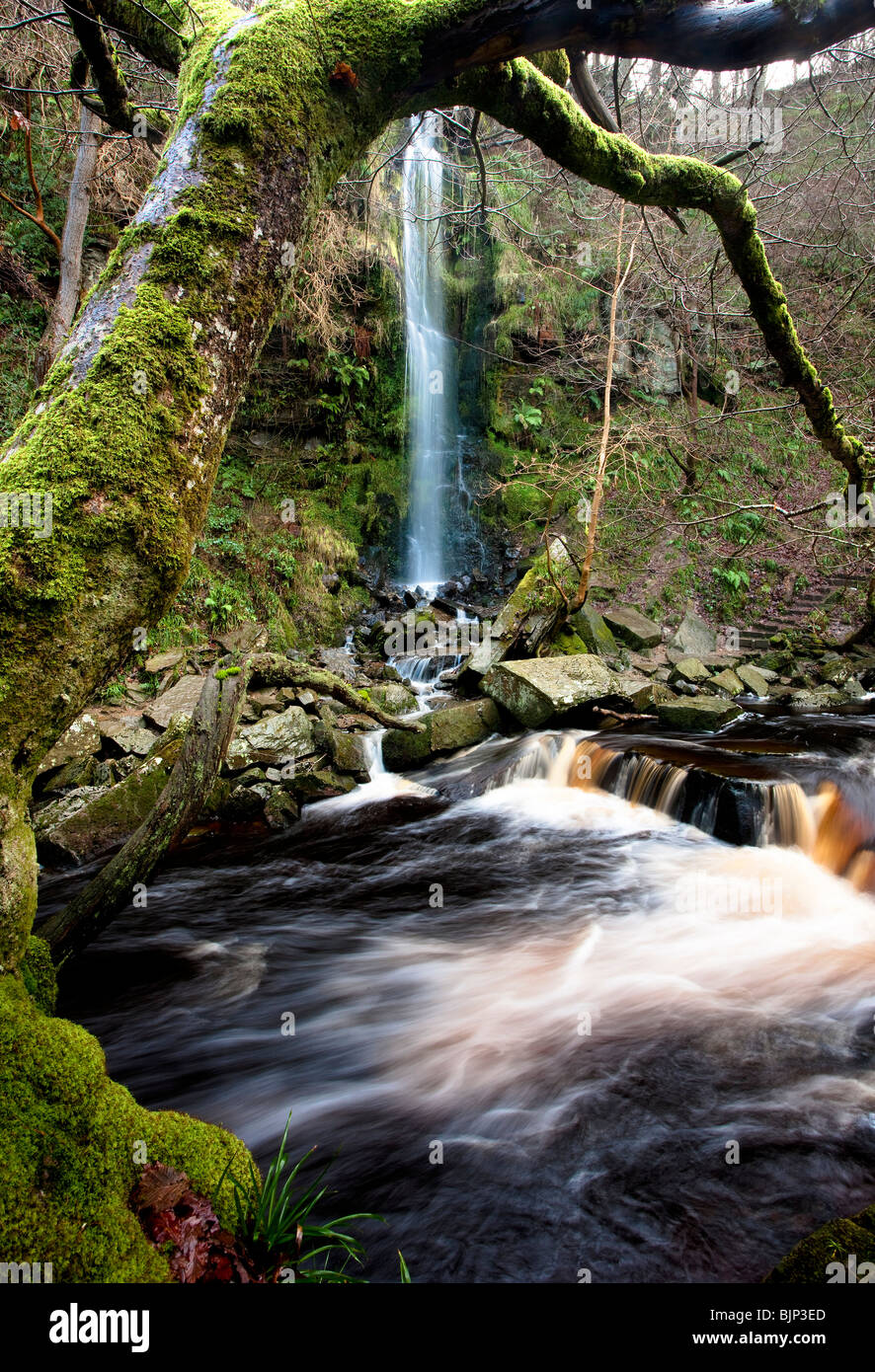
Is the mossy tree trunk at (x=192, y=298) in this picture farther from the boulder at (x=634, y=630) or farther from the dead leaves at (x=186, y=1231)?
the boulder at (x=634, y=630)

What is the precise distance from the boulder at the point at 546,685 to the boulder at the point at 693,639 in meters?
4.10

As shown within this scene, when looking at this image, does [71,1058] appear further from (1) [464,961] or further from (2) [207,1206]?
(1) [464,961]

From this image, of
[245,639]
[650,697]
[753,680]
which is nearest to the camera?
[650,697]

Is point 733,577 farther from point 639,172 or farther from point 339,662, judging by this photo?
point 639,172

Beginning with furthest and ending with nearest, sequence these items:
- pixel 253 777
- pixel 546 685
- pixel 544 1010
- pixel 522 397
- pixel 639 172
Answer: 1. pixel 522 397
2. pixel 546 685
3. pixel 253 777
4. pixel 544 1010
5. pixel 639 172

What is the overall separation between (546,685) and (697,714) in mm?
2169

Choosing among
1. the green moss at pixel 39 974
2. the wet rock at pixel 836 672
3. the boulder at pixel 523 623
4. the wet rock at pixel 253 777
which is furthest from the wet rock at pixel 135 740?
the wet rock at pixel 836 672

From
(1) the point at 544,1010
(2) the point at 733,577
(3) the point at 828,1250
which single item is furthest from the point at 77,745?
(2) the point at 733,577

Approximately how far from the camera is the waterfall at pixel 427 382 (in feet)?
48.8

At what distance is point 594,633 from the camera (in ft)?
36.6

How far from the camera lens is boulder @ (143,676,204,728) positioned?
7.47m

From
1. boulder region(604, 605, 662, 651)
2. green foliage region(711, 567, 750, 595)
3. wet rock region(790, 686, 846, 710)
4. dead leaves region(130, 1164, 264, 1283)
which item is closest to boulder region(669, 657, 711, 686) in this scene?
boulder region(604, 605, 662, 651)

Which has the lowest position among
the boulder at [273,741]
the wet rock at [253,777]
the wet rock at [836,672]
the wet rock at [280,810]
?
the wet rock at [280,810]
